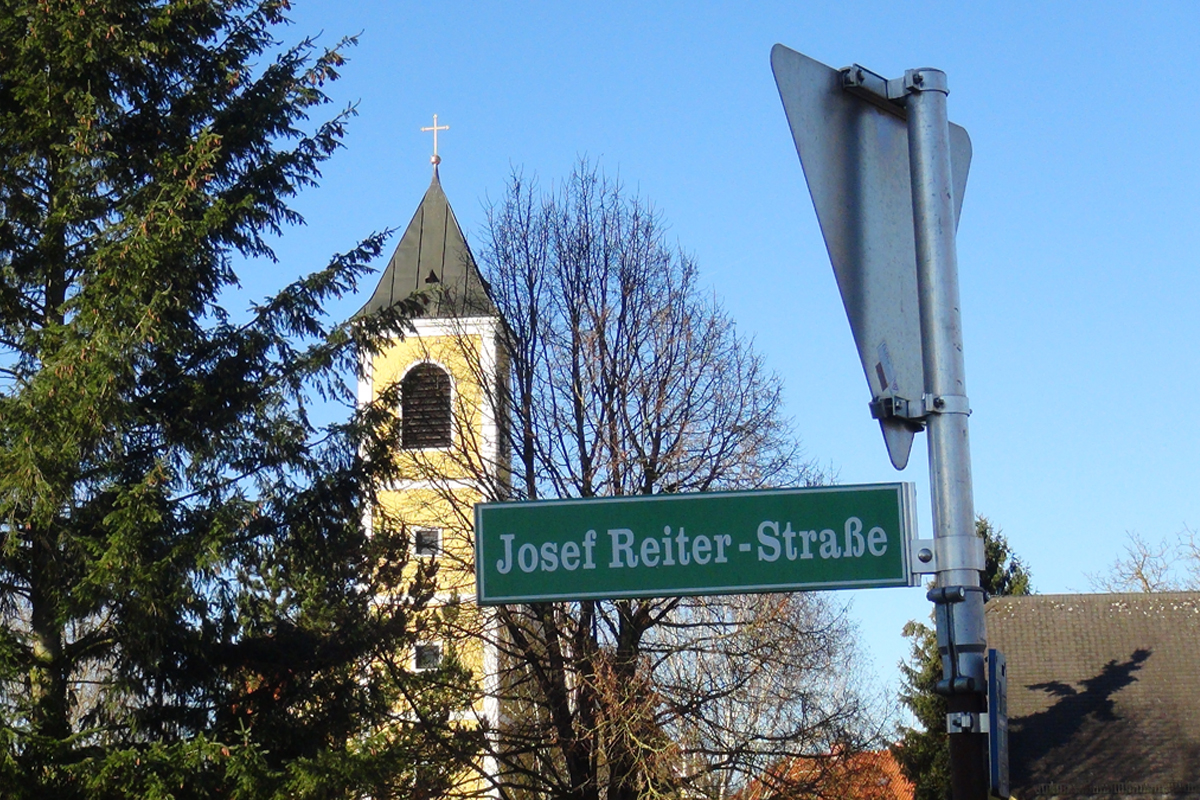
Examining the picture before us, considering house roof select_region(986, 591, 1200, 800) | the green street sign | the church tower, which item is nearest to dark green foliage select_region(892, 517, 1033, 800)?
house roof select_region(986, 591, 1200, 800)

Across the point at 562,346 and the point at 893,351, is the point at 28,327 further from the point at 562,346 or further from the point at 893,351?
the point at 893,351

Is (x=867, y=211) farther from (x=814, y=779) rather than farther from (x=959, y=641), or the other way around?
(x=814, y=779)

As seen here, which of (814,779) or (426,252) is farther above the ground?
(426,252)

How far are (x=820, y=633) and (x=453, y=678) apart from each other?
5405 mm

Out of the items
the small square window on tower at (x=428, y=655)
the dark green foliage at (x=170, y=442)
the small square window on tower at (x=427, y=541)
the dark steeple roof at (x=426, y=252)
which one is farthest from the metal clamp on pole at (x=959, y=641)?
the dark steeple roof at (x=426, y=252)

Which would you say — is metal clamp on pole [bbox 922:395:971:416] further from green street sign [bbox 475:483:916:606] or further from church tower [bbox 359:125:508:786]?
church tower [bbox 359:125:508:786]

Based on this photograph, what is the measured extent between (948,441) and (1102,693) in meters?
22.7

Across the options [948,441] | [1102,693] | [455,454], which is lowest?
[948,441]

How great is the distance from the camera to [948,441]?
3924 millimetres

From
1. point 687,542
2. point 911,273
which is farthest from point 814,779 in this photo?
point 911,273

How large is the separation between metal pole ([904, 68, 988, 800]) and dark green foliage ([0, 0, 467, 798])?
924 cm

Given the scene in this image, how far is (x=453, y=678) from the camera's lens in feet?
63.0

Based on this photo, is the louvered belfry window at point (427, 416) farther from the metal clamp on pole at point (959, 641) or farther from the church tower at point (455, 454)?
the metal clamp on pole at point (959, 641)

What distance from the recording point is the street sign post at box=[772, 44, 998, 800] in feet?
12.5
